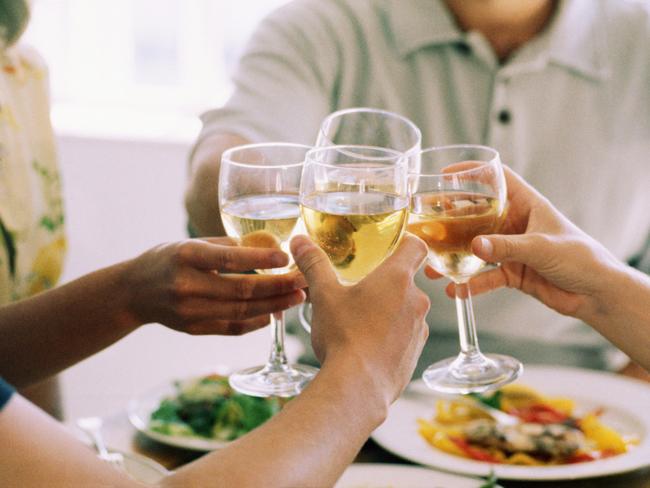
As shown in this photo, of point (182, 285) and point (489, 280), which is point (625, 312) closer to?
point (489, 280)

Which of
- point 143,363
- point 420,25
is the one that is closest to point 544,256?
point 420,25

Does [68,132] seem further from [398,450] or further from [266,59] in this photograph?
[398,450]

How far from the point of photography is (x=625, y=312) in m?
1.19

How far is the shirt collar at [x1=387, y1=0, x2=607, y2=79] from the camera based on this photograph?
1.99m

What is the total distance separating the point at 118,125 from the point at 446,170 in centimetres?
342

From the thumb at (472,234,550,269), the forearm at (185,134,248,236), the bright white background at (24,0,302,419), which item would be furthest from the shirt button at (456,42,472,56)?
the bright white background at (24,0,302,419)

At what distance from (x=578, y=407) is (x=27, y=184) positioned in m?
1.17

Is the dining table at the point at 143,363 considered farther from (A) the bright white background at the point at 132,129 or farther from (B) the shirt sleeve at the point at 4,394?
(B) the shirt sleeve at the point at 4,394

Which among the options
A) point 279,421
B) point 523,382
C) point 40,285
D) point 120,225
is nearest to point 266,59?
point 40,285

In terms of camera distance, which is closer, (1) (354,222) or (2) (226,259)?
(1) (354,222)

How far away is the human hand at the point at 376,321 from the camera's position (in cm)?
83

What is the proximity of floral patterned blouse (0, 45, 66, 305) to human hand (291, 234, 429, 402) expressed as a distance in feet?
3.44

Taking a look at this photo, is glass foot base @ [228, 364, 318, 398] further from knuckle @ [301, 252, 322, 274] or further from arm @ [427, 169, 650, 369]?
arm @ [427, 169, 650, 369]

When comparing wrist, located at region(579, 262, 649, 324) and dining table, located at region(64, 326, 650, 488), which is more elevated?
wrist, located at region(579, 262, 649, 324)
